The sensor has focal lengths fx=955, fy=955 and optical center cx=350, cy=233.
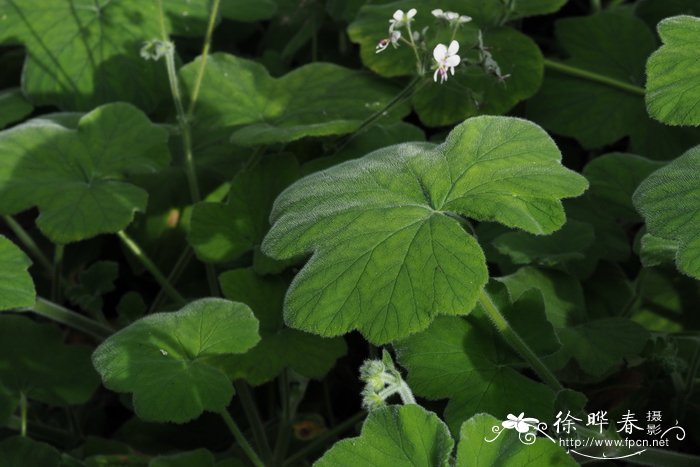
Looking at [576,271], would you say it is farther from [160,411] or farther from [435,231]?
[160,411]

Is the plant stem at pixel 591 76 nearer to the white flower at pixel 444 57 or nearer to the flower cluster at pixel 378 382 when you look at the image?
the white flower at pixel 444 57

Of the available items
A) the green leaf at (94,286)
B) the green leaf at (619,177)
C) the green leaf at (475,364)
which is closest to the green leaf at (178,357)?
the green leaf at (475,364)

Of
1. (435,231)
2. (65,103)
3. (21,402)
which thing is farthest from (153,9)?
(435,231)

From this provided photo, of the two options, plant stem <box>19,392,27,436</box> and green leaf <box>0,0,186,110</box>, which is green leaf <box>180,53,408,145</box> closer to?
green leaf <box>0,0,186,110</box>

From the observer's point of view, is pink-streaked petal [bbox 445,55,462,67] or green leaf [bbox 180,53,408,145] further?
green leaf [bbox 180,53,408,145]

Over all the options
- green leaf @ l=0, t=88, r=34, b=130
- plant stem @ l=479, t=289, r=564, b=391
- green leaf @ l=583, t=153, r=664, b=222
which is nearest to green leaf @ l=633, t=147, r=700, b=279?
plant stem @ l=479, t=289, r=564, b=391

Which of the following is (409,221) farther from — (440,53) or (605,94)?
(605,94)
